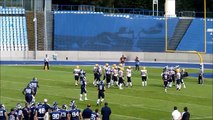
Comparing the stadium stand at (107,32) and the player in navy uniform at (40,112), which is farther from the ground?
the stadium stand at (107,32)

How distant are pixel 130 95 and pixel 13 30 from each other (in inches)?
1400

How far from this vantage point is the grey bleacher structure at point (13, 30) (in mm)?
69438

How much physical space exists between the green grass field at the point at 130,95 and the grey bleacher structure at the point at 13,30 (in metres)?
19.5

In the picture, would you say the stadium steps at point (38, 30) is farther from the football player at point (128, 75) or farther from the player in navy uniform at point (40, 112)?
the player in navy uniform at point (40, 112)

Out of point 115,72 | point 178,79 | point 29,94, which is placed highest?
point 115,72

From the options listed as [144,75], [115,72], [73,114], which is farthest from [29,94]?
[144,75]

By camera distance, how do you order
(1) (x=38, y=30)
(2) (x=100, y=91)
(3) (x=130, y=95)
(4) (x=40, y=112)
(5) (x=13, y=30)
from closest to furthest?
1. (4) (x=40, y=112)
2. (2) (x=100, y=91)
3. (3) (x=130, y=95)
4. (1) (x=38, y=30)
5. (5) (x=13, y=30)

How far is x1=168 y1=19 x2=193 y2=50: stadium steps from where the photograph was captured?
2672 inches

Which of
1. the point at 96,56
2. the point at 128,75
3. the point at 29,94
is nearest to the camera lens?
the point at 29,94

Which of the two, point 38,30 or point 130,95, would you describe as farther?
point 38,30

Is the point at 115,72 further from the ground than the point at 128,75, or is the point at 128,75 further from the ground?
the point at 115,72

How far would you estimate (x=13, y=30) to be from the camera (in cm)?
7031

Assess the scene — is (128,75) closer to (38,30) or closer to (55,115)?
(55,115)

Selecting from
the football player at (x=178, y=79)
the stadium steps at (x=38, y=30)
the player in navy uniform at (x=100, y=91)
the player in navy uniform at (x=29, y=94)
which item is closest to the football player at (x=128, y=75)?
the football player at (x=178, y=79)
